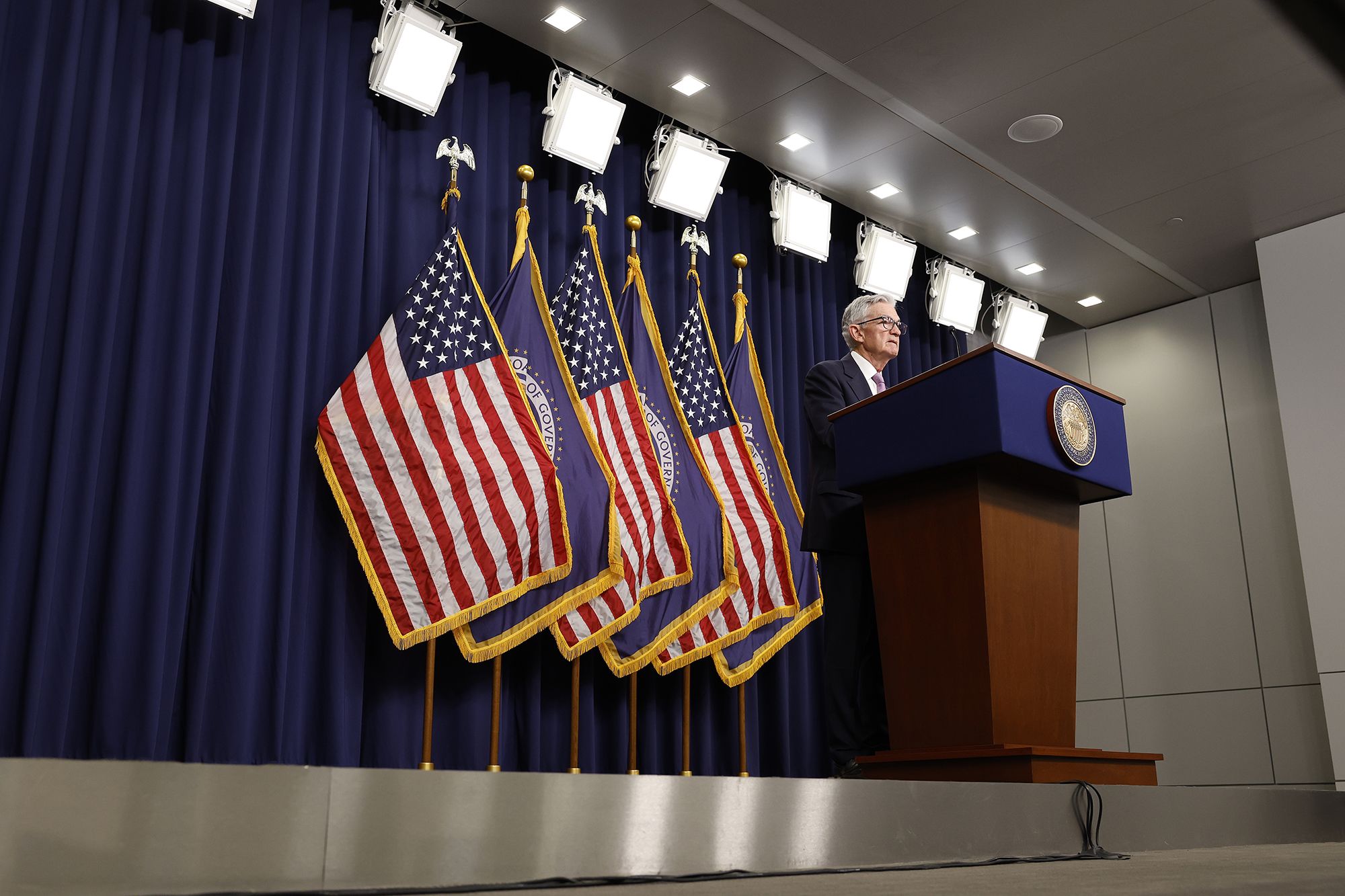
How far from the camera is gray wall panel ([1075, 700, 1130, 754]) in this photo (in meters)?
5.69

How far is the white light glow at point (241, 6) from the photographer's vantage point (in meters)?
3.21

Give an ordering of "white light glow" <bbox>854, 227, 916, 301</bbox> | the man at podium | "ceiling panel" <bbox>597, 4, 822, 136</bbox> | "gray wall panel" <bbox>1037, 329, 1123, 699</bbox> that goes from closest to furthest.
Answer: the man at podium
"ceiling panel" <bbox>597, 4, 822, 136</bbox>
"white light glow" <bbox>854, 227, 916, 301</bbox>
"gray wall panel" <bbox>1037, 329, 1123, 699</bbox>

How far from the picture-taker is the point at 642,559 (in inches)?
148

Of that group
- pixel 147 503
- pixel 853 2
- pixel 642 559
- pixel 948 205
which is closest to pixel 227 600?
pixel 147 503

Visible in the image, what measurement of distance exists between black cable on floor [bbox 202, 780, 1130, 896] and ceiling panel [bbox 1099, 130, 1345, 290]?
3.61 meters

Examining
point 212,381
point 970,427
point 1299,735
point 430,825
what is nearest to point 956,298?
point 1299,735

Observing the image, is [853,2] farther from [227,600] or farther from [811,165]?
[227,600]

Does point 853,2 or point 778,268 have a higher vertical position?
point 853,2

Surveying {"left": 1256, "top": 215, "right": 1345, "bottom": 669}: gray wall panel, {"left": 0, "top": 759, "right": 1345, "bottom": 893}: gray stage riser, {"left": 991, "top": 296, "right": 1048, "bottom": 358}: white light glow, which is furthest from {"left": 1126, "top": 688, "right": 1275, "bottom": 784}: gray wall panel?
{"left": 0, "top": 759, "right": 1345, "bottom": 893}: gray stage riser

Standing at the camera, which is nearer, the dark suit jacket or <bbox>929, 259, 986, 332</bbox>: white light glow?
the dark suit jacket

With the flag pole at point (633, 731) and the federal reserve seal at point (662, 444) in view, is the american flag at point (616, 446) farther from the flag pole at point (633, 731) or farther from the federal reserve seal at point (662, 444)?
the flag pole at point (633, 731)

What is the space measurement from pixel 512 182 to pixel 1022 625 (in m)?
2.52

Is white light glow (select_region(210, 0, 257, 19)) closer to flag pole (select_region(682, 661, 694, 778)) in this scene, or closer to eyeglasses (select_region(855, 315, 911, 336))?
eyeglasses (select_region(855, 315, 911, 336))

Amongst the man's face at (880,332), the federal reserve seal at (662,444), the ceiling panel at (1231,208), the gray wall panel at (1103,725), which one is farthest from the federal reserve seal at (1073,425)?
the gray wall panel at (1103,725)
